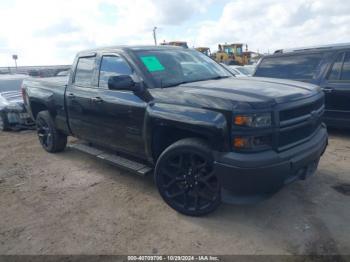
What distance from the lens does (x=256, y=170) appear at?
3027 mm

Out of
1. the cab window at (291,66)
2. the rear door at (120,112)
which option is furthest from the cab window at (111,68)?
the cab window at (291,66)

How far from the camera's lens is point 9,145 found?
23.9 ft

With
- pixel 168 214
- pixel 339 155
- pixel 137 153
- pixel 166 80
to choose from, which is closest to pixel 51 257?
pixel 168 214

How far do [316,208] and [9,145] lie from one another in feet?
20.7

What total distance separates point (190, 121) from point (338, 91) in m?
4.13

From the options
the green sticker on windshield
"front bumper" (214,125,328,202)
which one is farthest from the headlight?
the green sticker on windshield

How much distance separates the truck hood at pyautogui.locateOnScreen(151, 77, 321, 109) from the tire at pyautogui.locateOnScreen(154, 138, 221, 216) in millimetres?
459

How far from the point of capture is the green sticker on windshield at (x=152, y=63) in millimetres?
4066

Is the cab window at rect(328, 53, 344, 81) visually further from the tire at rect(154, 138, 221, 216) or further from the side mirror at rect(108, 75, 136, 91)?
the side mirror at rect(108, 75, 136, 91)

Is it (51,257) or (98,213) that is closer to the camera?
(51,257)

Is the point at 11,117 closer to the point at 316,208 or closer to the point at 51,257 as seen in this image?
the point at 51,257

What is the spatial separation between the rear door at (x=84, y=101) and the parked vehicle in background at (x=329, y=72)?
13.6 feet

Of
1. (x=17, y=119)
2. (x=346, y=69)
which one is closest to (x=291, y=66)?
(x=346, y=69)

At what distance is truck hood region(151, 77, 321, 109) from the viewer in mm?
3154
